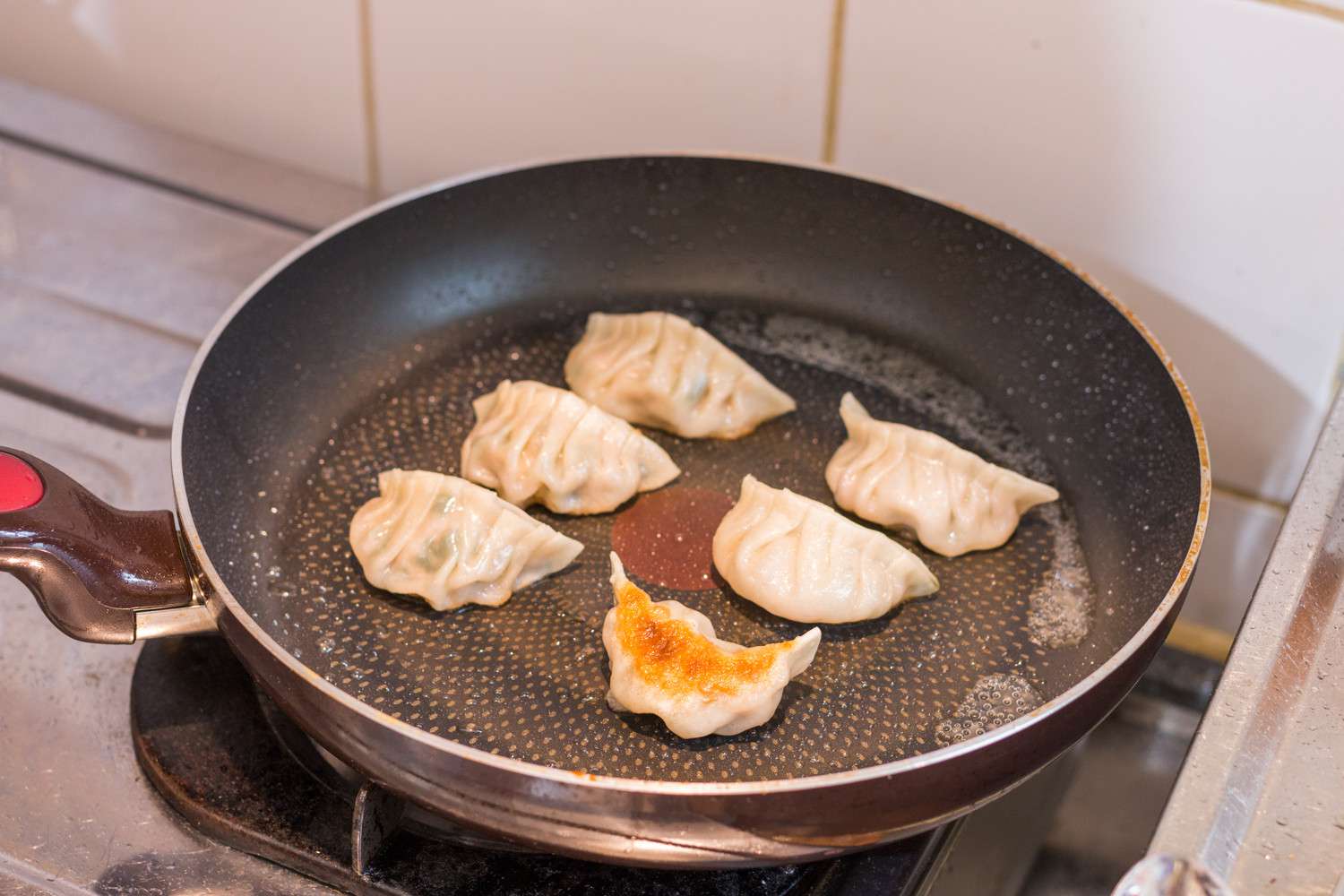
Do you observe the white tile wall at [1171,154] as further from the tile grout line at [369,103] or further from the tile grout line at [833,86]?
the tile grout line at [369,103]

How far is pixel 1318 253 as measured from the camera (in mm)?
1106

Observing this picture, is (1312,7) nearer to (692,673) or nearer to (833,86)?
(833,86)

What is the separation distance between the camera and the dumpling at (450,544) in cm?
100

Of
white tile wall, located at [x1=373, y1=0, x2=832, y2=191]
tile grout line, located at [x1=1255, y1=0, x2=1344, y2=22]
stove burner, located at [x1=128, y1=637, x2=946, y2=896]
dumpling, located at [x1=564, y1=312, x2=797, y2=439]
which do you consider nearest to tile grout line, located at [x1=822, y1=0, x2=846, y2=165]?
white tile wall, located at [x1=373, y1=0, x2=832, y2=191]

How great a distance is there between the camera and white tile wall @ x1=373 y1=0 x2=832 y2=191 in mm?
1238

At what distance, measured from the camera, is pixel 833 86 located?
48.4 inches

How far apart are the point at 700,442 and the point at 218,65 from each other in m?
0.77

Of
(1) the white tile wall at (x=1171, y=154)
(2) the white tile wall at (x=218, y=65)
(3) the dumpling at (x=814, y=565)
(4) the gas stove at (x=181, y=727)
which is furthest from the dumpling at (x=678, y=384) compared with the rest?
(2) the white tile wall at (x=218, y=65)

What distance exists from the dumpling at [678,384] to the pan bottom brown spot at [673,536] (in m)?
0.07

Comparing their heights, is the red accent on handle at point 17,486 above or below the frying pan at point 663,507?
above

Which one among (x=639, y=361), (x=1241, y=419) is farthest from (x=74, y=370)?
(x=1241, y=419)

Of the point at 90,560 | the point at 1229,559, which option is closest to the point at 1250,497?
the point at 1229,559

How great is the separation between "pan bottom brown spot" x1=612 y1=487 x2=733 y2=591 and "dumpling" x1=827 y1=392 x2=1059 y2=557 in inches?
4.4

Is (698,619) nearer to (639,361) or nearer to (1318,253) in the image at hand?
(639,361)
